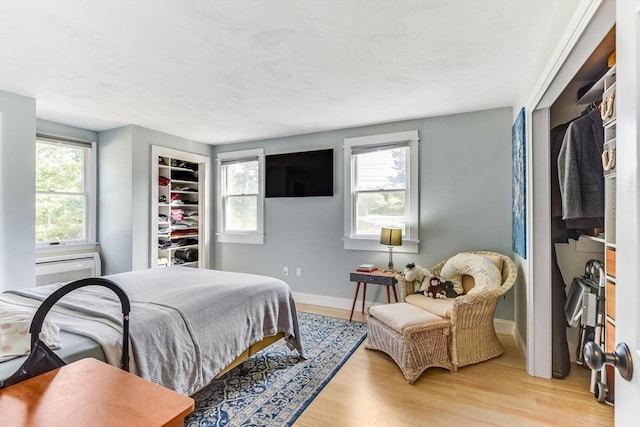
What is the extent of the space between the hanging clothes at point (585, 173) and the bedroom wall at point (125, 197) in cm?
438

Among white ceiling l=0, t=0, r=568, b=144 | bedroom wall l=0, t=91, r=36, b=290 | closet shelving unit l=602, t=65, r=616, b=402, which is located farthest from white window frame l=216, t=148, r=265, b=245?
closet shelving unit l=602, t=65, r=616, b=402

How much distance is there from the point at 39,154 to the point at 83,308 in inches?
115

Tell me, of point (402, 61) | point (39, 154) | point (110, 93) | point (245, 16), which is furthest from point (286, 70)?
point (39, 154)

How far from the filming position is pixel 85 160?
4.07 meters

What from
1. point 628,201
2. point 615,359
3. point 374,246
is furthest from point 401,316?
point 628,201

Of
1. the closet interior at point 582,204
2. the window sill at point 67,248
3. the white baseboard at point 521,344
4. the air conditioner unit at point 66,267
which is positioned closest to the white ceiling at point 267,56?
the closet interior at point 582,204

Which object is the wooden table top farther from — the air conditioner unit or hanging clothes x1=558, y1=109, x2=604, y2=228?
the air conditioner unit

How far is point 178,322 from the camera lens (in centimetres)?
178

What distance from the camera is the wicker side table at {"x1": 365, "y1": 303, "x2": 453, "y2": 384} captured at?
2314mm

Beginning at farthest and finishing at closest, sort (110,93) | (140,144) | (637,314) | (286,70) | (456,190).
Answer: (140,144), (456,190), (110,93), (286,70), (637,314)

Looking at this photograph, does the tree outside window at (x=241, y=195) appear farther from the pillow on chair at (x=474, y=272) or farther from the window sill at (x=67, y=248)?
the pillow on chair at (x=474, y=272)

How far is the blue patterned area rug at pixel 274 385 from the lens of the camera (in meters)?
1.89

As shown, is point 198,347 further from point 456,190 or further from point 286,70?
point 456,190

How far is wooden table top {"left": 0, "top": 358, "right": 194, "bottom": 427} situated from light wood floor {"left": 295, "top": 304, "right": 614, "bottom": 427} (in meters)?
1.26
